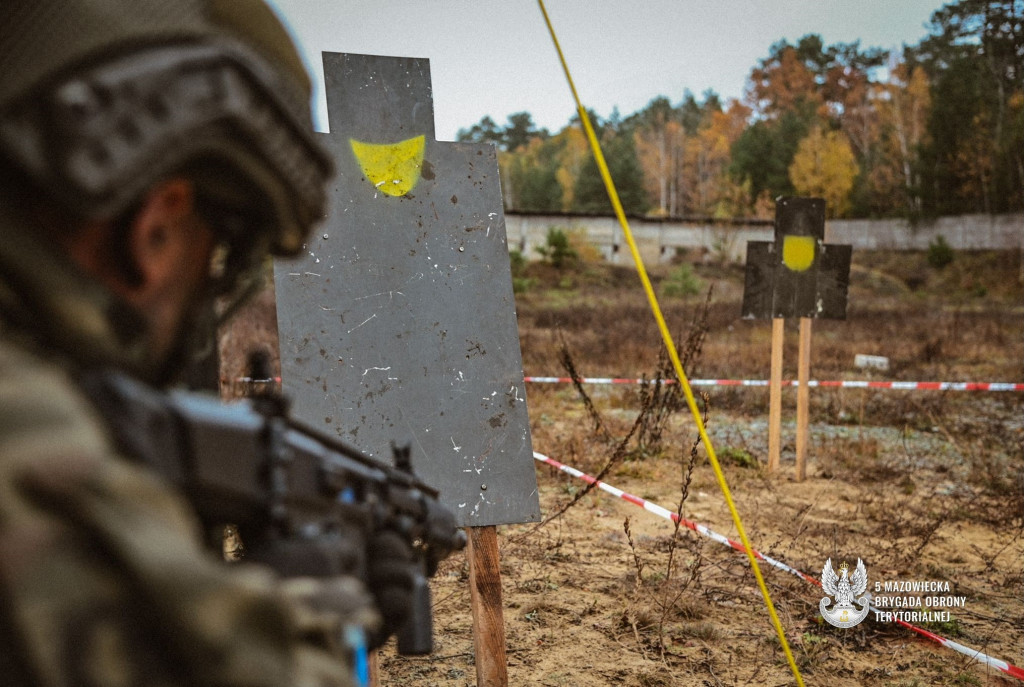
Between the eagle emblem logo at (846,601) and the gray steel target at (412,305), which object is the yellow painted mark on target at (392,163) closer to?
the gray steel target at (412,305)

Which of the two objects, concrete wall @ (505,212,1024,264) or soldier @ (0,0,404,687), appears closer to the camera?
soldier @ (0,0,404,687)

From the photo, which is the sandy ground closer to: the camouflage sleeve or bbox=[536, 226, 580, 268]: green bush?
the camouflage sleeve

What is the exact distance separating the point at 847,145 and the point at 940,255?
37.4ft

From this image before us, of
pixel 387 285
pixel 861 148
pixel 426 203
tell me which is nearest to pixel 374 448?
pixel 387 285

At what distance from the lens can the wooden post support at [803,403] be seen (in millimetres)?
6051

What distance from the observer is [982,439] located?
7.23m

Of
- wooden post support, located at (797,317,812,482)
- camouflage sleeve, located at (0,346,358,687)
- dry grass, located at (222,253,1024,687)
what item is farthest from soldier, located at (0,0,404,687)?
wooden post support, located at (797,317,812,482)

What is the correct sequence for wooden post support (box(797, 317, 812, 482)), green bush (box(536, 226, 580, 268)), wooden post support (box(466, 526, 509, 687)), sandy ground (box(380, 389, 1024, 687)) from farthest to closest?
green bush (box(536, 226, 580, 268)) < wooden post support (box(797, 317, 812, 482)) < sandy ground (box(380, 389, 1024, 687)) < wooden post support (box(466, 526, 509, 687))

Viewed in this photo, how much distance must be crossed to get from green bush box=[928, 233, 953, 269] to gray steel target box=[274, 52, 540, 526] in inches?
1371

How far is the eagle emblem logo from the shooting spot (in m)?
3.56

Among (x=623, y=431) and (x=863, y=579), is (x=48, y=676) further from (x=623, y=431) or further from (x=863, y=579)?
(x=623, y=431)

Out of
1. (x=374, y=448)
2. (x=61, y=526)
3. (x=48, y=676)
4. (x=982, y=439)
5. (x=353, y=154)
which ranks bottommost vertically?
(x=982, y=439)

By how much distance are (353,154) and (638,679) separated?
234cm

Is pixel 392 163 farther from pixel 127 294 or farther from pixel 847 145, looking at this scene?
pixel 847 145
